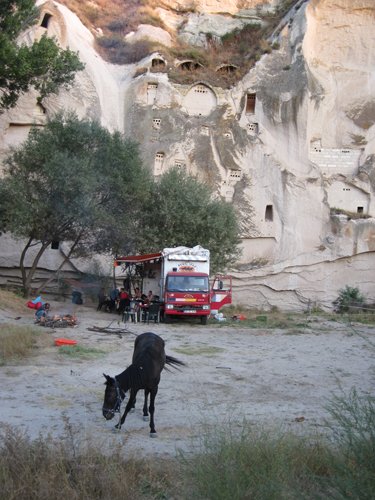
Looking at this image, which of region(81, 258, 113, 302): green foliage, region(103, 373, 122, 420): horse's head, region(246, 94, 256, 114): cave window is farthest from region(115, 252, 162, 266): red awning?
region(246, 94, 256, 114): cave window

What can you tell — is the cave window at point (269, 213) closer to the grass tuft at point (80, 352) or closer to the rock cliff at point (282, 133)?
the rock cliff at point (282, 133)

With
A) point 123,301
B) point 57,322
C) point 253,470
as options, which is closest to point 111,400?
point 253,470

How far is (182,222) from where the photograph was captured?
22.7 meters

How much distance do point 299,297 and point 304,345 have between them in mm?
19561

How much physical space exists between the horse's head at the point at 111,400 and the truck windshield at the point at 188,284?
38.1 feet

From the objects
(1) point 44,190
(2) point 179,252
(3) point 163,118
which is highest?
(3) point 163,118

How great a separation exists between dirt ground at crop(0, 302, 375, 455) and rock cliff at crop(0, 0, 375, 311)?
715 inches

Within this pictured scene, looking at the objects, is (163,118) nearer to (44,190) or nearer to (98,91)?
(98,91)

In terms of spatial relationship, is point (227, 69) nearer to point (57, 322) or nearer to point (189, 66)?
point (189, 66)

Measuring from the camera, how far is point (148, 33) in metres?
35.8

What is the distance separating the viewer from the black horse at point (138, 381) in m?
4.85

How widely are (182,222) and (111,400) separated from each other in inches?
714

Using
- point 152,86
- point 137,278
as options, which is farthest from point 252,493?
point 152,86

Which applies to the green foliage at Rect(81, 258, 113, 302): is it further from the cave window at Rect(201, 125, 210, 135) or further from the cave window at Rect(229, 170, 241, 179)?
the cave window at Rect(201, 125, 210, 135)
